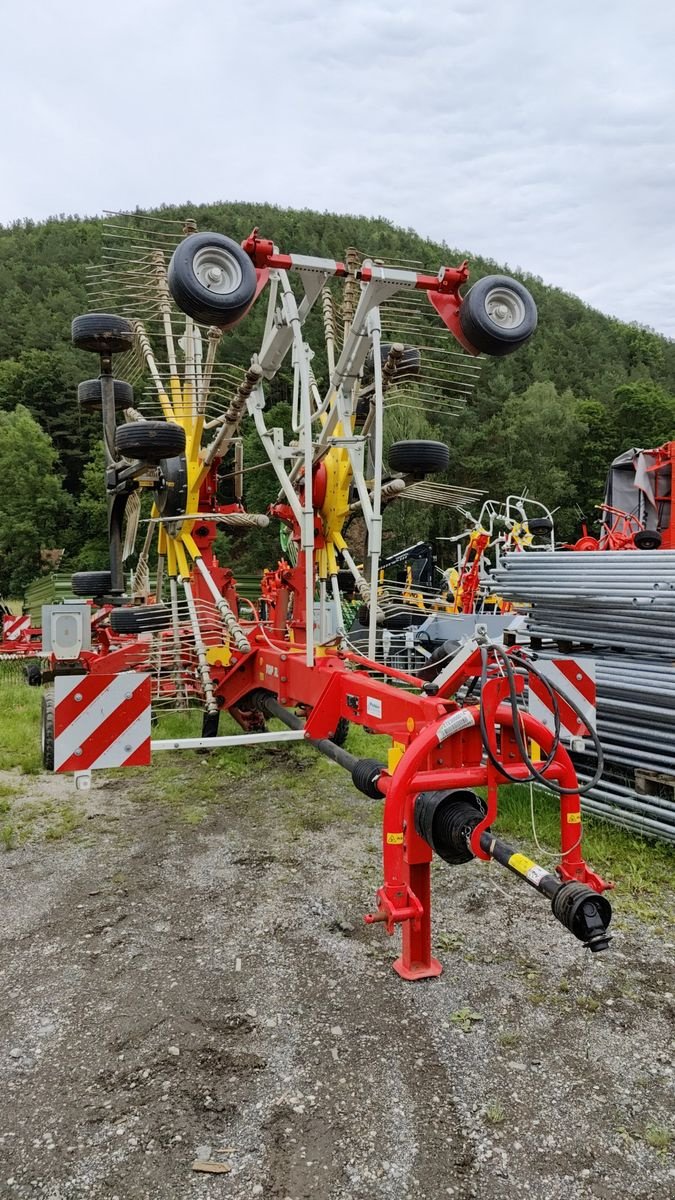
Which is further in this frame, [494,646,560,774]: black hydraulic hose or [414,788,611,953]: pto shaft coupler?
[494,646,560,774]: black hydraulic hose

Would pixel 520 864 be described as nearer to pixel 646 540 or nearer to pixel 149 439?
pixel 149 439

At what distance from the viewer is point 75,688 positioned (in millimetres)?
3219

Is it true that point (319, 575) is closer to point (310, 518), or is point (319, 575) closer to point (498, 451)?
point (310, 518)

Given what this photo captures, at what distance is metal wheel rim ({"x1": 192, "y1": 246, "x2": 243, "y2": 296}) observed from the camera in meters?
3.17

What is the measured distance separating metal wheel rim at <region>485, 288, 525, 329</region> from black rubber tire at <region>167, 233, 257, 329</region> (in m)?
1.12

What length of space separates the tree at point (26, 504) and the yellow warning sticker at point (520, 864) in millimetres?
29394

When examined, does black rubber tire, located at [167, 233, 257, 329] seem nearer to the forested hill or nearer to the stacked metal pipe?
the stacked metal pipe

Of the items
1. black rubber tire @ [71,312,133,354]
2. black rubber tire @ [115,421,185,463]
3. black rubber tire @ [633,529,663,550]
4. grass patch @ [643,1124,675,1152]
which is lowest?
grass patch @ [643,1124,675,1152]

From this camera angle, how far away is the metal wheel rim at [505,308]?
355 cm

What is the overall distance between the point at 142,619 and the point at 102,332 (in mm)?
2354

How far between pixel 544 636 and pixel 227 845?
8.77 feet

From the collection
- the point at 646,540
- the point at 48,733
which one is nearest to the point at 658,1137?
the point at 48,733

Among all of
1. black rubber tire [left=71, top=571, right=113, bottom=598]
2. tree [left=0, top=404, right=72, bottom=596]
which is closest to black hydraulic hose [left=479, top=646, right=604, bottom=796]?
black rubber tire [left=71, top=571, right=113, bottom=598]

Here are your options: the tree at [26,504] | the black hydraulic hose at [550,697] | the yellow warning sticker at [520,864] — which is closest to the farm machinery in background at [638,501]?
the black hydraulic hose at [550,697]
